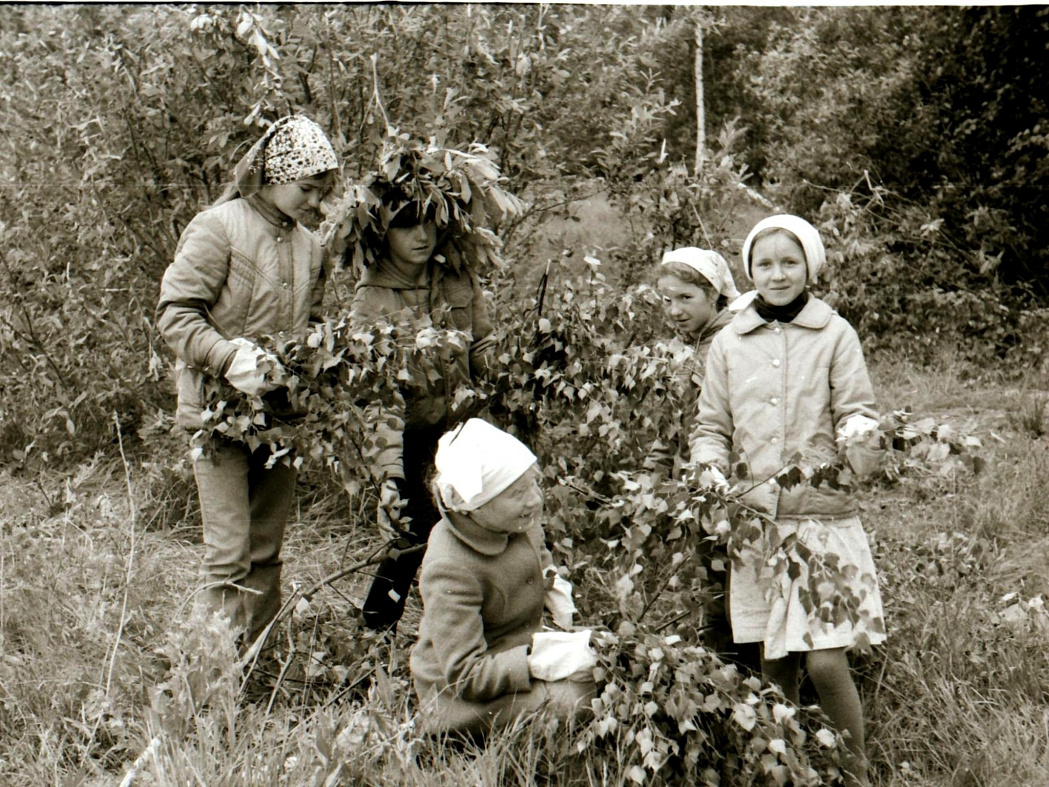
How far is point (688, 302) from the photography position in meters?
3.61

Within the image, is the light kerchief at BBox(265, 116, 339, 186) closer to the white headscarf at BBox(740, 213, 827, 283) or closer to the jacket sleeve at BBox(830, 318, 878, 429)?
the white headscarf at BBox(740, 213, 827, 283)

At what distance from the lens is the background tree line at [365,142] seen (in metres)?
5.00

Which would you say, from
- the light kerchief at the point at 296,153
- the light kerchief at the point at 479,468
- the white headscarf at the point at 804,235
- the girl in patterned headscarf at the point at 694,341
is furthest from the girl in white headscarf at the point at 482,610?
the light kerchief at the point at 296,153

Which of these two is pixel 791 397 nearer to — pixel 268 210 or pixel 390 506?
pixel 390 506

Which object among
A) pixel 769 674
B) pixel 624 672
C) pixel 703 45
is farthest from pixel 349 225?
pixel 703 45

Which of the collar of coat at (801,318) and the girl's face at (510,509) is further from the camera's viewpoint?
the collar of coat at (801,318)

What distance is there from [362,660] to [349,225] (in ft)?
4.70

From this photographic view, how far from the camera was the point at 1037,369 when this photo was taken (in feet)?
24.5

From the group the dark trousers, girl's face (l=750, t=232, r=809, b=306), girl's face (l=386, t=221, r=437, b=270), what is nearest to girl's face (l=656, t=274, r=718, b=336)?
girl's face (l=750, t=232, r=809, b=306)

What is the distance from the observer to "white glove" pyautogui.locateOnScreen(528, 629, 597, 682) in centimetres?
283

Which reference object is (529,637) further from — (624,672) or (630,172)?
(630,172)

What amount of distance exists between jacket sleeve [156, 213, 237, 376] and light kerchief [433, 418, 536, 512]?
2.98 ft

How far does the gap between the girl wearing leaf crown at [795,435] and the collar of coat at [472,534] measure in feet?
1.97

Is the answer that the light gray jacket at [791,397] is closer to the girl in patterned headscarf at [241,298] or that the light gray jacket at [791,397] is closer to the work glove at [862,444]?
the work glove at [862,444]
